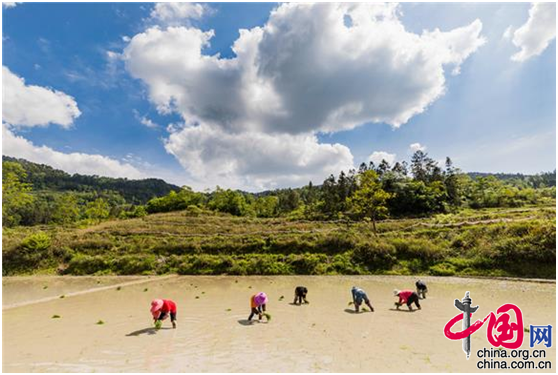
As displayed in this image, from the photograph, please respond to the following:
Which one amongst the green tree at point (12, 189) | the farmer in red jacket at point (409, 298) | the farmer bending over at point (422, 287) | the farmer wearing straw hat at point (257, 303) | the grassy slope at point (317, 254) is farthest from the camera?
the green tree at point (12, 189)

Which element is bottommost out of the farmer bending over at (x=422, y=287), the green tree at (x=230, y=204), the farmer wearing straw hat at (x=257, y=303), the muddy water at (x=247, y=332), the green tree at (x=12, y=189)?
the muddy water at (x=247, y=332)

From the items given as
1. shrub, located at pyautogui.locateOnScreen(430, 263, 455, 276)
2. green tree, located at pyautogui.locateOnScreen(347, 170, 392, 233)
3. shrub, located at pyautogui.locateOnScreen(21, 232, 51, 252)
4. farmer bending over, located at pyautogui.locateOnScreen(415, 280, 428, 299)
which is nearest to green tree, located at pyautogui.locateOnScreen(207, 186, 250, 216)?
green tree, located at pyautogui.locateOnScreen(347, 170, 392, 233)

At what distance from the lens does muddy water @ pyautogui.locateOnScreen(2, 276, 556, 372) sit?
9.09 metres

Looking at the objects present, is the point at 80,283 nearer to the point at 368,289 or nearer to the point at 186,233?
the point at 186,233

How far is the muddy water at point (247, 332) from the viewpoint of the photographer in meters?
9.09

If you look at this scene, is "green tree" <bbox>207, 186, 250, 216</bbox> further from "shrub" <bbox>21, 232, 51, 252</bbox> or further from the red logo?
the red logo

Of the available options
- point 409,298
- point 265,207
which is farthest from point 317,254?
point 265,207

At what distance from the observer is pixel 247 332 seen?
12016 millimetres

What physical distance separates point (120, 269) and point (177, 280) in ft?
27.2

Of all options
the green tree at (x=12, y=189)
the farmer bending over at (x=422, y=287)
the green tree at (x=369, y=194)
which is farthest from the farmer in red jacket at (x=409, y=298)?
the green tree at (x=12, y=189)

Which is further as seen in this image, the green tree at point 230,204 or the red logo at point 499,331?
the green tree at point 230,204

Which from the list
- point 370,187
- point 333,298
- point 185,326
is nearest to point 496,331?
point 333,298

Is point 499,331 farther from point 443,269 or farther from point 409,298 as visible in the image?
point 443,269

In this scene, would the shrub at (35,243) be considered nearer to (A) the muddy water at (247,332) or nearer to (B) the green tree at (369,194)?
(A) the muddy water at (247,332)
